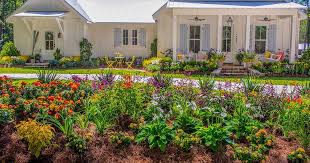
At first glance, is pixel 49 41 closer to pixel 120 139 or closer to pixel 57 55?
Answer: pixel 57 55

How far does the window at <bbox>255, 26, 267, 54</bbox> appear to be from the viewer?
27.2 m

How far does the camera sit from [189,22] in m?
26.9

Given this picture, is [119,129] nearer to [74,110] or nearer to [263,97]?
[74,110]

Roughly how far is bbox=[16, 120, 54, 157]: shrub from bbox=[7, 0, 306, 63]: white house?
17.7 meters

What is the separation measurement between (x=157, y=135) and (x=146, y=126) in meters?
0.37

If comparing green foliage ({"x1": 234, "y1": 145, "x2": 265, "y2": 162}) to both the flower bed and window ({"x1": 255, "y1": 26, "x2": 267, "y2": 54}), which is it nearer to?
the flower bed

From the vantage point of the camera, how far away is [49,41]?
3017 centimetres

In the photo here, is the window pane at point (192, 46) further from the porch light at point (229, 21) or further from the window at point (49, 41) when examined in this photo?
the window at point (49, 41)

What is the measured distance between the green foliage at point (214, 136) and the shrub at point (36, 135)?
2.53 m

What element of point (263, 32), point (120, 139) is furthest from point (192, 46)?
point (120, 139)

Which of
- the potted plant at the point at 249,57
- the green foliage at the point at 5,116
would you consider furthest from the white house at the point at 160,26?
the green foliage at the point at 5,116

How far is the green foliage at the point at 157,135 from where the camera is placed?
7.55m

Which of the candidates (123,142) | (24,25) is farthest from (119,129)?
(24,25)

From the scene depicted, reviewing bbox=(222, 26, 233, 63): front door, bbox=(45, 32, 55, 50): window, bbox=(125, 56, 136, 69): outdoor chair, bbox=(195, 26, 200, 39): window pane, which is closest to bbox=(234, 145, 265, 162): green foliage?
bbox=(125, 56, 136, 69): outdoor chair
